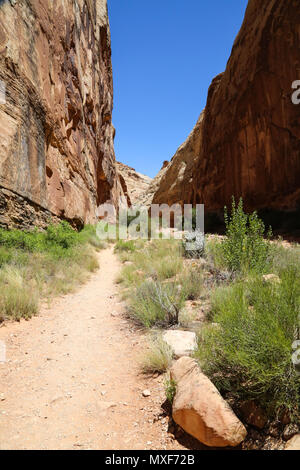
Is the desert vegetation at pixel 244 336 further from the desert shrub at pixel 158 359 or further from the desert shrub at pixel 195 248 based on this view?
the desert shrub at pixel 195 248

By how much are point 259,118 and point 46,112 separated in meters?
8.91

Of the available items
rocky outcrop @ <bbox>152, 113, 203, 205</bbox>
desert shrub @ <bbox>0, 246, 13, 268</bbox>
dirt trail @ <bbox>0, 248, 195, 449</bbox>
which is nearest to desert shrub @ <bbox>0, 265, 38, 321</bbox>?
dirt trail @ <bbox>0, 248, 195, 449</bbox>

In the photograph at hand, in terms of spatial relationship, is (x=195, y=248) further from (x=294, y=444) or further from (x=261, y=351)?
(x=294, y=444)

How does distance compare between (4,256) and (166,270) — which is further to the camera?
(166,270)

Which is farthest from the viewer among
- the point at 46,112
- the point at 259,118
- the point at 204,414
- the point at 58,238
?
the point at 259,118

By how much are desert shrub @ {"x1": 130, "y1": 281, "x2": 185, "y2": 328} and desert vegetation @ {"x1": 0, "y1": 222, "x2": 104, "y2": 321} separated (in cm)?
169

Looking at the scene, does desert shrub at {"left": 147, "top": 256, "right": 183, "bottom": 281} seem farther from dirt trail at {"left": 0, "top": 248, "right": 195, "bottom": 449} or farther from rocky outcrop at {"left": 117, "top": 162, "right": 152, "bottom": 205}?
rocky outcrop at {"left": 117, "top": 162, "right": 152, "bottom": 205}

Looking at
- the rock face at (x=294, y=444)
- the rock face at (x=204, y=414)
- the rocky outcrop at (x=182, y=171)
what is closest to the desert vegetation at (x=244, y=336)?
the rock face at (x=294, y=444)

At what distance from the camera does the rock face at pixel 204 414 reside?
5.17 ft

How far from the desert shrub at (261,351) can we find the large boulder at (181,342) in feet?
0.70

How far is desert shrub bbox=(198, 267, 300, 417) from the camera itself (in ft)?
5.40

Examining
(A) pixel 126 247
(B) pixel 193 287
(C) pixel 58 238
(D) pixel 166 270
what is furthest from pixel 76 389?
(A) pixel 126 247

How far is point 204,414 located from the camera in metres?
1.66

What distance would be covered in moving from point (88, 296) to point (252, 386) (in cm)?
404
